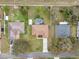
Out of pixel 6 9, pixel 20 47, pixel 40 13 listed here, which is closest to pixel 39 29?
pixel 40 13

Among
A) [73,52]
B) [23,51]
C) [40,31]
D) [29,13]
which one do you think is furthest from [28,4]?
[73,52]

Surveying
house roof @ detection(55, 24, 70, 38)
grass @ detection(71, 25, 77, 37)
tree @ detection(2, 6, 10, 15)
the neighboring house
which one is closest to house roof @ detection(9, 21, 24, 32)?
the neighboring house

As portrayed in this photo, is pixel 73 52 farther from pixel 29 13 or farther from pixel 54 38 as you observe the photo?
pixel 29 13

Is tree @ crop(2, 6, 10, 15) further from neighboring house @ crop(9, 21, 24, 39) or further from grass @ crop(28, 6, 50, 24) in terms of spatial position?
grass @ crop(28, 6, 50, 24)

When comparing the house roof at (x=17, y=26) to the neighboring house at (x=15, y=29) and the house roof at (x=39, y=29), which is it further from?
the house roof at (x=39, y=29)

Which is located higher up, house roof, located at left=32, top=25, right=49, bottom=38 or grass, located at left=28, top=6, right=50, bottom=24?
grass, located at left=28, top=6, right=50, bottom=24
